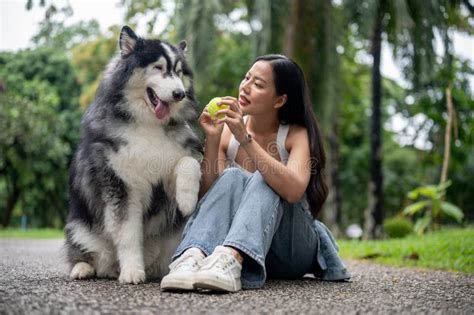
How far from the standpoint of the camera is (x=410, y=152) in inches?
Result: 955

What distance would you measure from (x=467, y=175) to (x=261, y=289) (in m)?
23.5

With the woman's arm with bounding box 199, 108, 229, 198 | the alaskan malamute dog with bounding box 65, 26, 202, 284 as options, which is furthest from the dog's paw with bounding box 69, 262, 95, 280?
the woman's arm with bounding box 199, 108, 229, 198

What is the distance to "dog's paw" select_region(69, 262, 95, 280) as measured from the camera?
3.46 m

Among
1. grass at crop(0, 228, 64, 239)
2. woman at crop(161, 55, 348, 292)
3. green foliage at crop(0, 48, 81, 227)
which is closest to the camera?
woman at crop(161, 55, 348, 292)

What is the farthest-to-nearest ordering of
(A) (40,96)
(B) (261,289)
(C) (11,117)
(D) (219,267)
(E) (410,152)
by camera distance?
1. (E) (410,152)
2. (A) (40,96)
3. (C) (11,117)
4. (B) (261,289)
5. (D) (219,267)

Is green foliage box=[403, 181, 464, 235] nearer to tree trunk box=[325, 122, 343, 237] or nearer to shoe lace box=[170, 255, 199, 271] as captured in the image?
tree trunk box=[325, 122, 343, 237]

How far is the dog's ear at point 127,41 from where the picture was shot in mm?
3467

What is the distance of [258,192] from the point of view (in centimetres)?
308

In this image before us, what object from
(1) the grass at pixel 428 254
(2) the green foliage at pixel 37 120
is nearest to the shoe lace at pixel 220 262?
(1) the grass at pixel 428 254

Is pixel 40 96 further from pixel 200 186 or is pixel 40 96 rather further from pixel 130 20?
pixel 200 186

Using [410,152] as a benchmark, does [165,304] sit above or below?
below

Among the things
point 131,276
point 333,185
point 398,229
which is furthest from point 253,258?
point 333,185

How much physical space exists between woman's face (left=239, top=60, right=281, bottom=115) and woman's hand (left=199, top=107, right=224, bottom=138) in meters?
0.21

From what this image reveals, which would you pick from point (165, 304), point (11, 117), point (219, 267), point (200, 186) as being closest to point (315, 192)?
point (200, 186)
